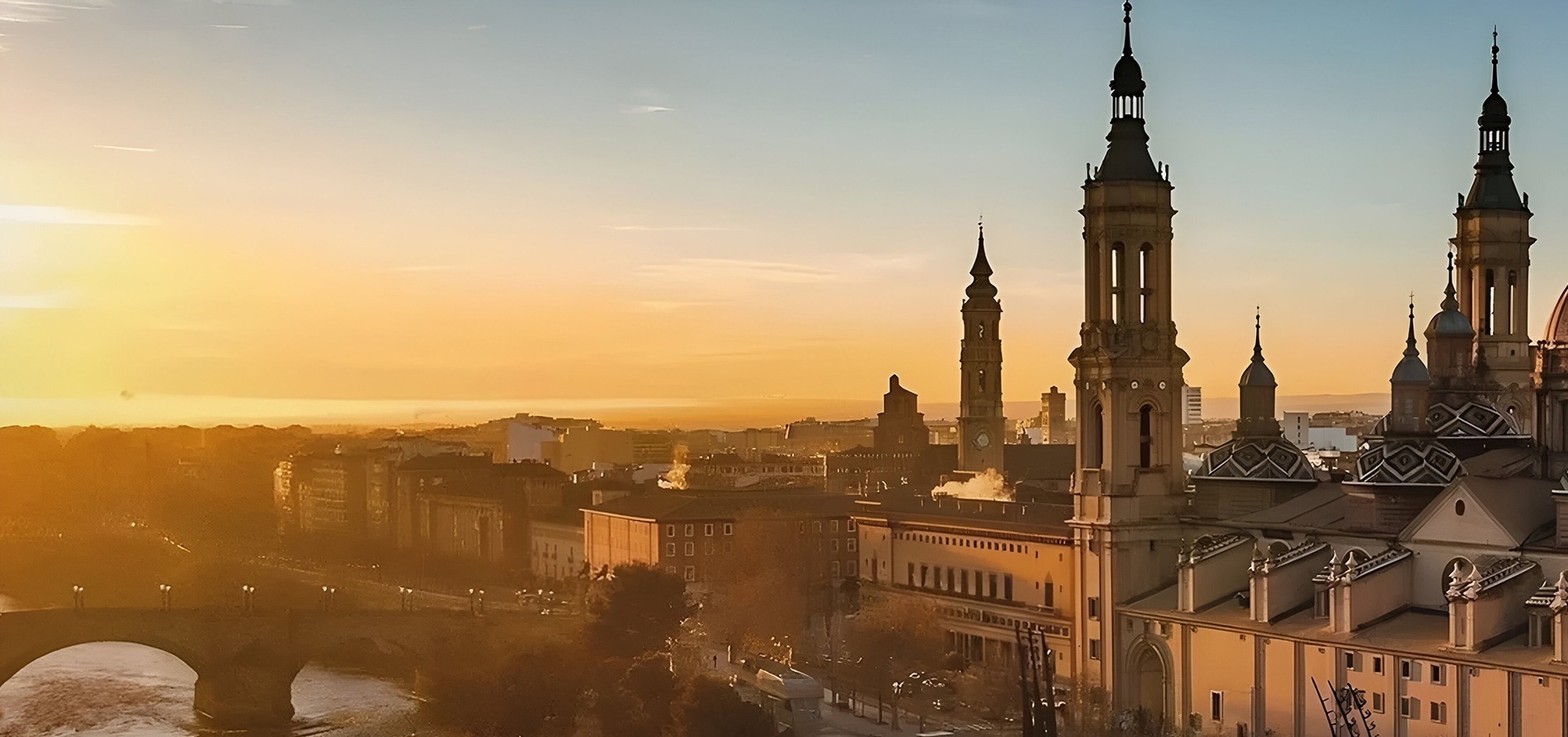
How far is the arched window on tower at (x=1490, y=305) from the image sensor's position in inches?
2813

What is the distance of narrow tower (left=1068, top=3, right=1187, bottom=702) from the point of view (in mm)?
68500

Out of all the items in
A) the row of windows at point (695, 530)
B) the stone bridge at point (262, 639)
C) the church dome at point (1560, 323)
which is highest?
the church dome at point (1560, 323)

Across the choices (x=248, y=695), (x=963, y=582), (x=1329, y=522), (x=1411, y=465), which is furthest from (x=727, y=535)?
(x=1411, y=465)

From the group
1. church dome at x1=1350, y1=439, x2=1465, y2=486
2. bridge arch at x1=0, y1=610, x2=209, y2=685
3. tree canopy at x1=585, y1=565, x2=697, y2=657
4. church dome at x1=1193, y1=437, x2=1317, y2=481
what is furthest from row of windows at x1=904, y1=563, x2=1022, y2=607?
bridge arch at x1=0, y1=610, x2=209, y2=685

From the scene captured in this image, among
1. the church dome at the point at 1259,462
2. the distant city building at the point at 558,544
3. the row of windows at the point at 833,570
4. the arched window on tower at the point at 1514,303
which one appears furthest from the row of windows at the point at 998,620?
the distant city building at the point at 558,544

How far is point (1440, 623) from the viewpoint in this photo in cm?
5769

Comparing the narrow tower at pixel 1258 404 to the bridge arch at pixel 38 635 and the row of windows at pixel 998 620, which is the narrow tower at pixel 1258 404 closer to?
the row of windows at pixel 998 620

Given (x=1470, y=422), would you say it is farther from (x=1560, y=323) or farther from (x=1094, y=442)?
(x=1094, y=442)

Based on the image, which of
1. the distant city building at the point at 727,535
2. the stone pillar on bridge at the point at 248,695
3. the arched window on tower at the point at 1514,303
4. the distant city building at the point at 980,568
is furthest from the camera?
the distant city building at the point at 727,535

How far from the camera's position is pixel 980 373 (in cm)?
11962

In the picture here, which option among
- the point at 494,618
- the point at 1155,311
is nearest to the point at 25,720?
the point at 494,618

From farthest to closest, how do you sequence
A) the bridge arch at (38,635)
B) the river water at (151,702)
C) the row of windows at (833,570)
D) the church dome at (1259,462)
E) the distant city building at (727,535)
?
the row of windows at (833,570) → the distant city building at (727,535) → the river water at (151,702) → the bridge arch at (38,635) → the church dome at (1259,462)

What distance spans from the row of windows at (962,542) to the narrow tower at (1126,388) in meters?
11.0

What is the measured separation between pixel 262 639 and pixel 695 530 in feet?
83.9
